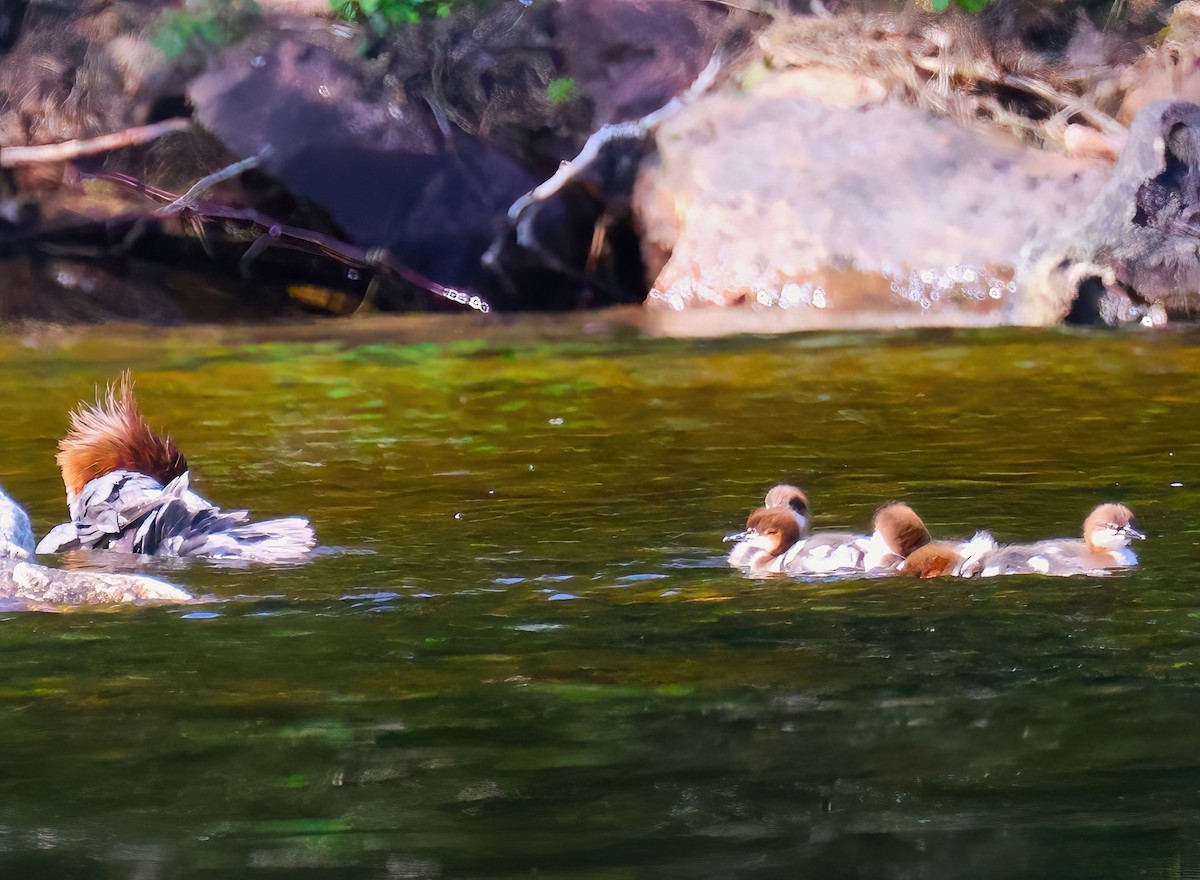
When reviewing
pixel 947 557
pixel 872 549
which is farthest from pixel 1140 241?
pixel 947 557

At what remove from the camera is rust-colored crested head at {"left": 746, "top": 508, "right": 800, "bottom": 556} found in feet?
15.8

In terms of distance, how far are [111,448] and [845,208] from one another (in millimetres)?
9265

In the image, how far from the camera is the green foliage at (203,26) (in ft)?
50.5

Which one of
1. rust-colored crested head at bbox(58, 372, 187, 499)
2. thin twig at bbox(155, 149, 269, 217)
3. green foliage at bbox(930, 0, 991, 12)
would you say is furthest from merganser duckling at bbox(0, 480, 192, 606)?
green foliage at bbox(930, 0, 991, 12)

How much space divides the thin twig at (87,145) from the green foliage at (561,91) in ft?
10.4

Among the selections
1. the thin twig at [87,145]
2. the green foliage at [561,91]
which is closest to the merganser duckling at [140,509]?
the thin twig at [87,145]

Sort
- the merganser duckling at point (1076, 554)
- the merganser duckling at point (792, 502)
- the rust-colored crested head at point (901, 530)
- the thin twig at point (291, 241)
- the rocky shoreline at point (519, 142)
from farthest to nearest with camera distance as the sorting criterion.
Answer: the thin twig at point (291, 241) → the rocky shoreline at point (519, 142) → the merganser duckling at point (792, 502) → the rust-colored crested head at point (901, 530) → the merganser duckling at point (1076, 554)

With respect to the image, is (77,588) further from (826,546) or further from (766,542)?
(826,546)

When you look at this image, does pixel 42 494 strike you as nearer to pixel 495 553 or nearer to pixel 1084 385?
pixel 495 553

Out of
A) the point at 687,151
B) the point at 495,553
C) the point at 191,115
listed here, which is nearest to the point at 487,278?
the point at 687,151

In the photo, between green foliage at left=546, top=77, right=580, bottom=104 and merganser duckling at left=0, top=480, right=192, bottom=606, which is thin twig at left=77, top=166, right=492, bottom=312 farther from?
merganser duckling at left=0, top=480, right=192, bottom=606

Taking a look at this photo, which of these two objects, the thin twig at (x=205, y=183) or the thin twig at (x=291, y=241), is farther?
the thin twig at (x=205, y=183)

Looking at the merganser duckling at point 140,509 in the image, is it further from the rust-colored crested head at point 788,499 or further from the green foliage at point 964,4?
the green foliage at point 964,4

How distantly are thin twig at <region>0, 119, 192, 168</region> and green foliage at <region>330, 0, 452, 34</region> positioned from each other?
1.69 metres
